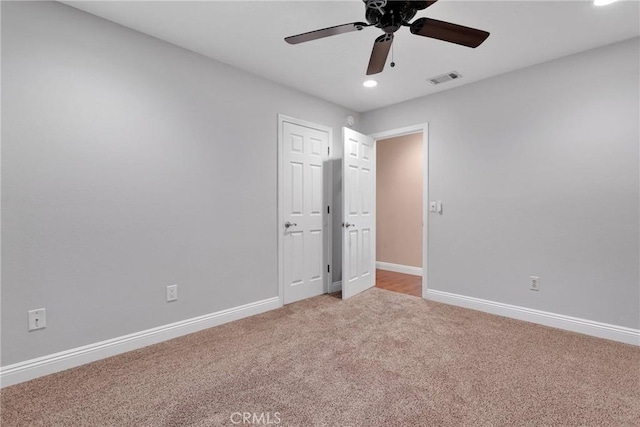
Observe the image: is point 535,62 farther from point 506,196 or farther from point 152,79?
point 152,79

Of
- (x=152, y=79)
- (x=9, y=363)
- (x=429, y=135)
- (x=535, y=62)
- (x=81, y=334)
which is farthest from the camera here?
(x=429, y=135)

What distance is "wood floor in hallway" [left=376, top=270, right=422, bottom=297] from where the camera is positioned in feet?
13.4

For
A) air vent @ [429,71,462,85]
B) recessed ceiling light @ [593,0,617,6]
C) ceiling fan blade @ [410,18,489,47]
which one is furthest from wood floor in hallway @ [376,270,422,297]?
recessed ceiling light @ [593,0,617,6]

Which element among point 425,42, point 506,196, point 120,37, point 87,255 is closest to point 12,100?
point 120,37

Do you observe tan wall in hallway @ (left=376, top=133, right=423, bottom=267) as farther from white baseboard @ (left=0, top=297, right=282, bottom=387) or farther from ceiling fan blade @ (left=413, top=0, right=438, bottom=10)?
ceiling fan blade @ (left=413, top=0, right=438, bottom=10)

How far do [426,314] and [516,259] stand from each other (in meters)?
Result: 1.05

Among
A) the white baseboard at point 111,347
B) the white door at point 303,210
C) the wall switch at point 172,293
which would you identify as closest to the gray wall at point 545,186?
the white door at point 303,210

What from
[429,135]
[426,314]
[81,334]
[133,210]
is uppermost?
[429,135]

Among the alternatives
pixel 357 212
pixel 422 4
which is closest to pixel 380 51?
pixel 422 4

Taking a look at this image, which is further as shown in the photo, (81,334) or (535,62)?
(535,62)

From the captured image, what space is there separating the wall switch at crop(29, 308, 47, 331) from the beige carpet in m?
0.33

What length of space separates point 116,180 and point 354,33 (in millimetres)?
2124

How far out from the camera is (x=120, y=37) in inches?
88.7

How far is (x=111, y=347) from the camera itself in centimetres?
221
